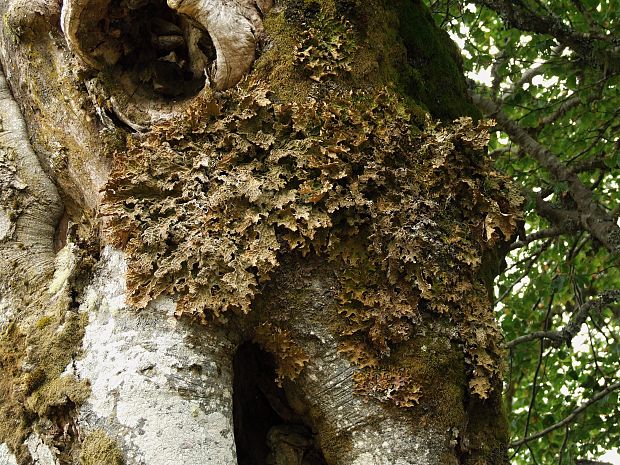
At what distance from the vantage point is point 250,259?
1925 mm

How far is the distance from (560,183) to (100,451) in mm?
3640

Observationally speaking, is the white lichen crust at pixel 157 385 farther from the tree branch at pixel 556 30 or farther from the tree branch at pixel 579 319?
the tree branch at pixel 556 30

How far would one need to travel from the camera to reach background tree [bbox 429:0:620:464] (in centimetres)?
430

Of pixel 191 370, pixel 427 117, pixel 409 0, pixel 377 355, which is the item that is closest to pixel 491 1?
pixel 409 0

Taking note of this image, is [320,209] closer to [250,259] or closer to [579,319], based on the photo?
[250,259]

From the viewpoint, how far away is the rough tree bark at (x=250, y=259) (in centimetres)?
190

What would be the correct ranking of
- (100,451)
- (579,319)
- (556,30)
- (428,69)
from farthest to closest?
1. (556,30)
2. (579,319)
3. (428,69)
4. (100,451)

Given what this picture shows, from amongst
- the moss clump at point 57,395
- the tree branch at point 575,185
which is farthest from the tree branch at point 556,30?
the moss clump at point 57,395

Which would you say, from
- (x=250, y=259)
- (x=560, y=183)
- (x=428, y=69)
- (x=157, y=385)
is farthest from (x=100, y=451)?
(x=560, y=183)

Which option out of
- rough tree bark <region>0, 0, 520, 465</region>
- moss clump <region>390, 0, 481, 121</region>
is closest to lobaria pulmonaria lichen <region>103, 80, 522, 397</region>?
rough tree bark <region>0, 0, 520, 465</region>

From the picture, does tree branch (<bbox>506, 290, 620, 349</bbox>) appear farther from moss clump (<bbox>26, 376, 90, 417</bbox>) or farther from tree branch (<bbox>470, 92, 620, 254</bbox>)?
moss clump (<bbox>26, 376, 90, 417</bbox>)

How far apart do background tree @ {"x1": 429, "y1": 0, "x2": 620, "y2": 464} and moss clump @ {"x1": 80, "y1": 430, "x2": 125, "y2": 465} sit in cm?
285

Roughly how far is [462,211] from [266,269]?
2.39 ft

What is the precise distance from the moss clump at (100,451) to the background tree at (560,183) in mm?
2853
